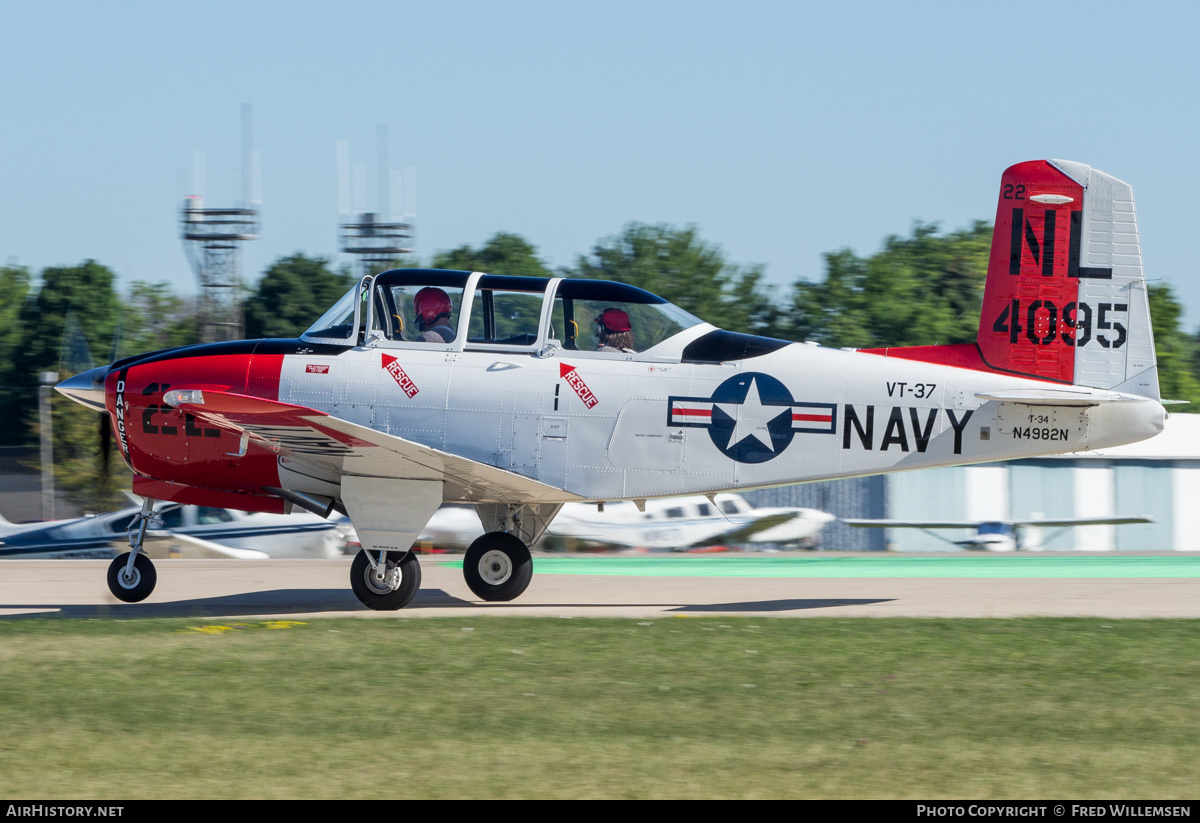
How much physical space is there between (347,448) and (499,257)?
48111 mm

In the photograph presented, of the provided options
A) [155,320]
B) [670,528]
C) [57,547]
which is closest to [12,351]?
[155,320]

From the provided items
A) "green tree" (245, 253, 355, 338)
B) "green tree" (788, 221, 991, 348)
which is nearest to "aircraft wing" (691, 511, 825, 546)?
"green tree" (788, 221, 991, 348)

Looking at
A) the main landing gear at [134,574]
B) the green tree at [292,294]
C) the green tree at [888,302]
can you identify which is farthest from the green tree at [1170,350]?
the main landing gear at [134,574]

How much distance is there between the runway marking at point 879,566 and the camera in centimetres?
1655

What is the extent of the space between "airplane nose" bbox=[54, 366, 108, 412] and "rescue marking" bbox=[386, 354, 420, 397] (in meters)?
2.88

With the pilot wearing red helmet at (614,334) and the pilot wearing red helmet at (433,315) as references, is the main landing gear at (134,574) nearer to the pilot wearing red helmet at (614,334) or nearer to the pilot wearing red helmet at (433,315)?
the pilot wearing red helmet at (433,315)

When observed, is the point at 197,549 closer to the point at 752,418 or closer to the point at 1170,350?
the point at 752,418

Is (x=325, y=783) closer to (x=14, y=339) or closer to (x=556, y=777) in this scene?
(x=556, y=777)

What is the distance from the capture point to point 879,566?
59.9 feet
